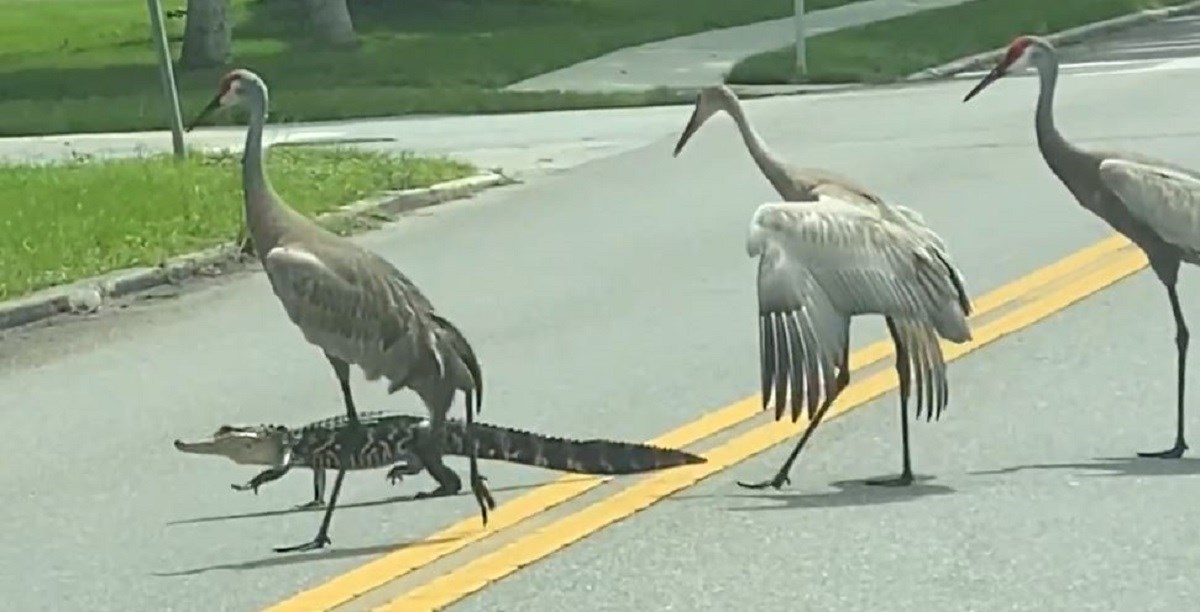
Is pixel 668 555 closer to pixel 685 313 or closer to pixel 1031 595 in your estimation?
pixel 1031 595

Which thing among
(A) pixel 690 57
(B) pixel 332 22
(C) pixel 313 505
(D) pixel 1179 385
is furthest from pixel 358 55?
(C) pixel 313 505

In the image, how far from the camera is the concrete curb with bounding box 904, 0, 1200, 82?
87.1 ft

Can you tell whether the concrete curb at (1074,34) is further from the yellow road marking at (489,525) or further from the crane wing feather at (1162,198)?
the crane wing feather at (1162,198)

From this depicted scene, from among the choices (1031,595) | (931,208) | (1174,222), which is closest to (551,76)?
(931,208)

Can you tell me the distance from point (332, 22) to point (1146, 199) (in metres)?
24.0

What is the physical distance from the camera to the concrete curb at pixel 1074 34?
2655 centimetres

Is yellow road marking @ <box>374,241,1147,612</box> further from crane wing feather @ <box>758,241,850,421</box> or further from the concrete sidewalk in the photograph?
the concrete sidewalk

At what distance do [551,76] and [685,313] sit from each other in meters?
15.3

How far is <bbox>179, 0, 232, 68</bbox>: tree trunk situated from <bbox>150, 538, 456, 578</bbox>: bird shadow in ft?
74.3

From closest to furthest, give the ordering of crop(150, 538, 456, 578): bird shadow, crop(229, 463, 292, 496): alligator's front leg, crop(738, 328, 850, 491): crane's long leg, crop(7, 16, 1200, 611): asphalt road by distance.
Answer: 1. crop(7, 16, 1200, 611): asphalt road
2. crop(150, 538, 456, 578): bird shadow
3. crop(738, 328, 850, 491): crane's long leg
4. crop(229, 463, 292, 496): alligator's front leg

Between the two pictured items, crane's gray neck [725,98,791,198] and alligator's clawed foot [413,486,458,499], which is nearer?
alligator's clawed foot [413,486,458,499]

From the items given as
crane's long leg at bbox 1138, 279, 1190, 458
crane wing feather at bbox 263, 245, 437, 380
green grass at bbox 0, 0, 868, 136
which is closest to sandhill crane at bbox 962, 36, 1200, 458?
crane's long leg at bbox 1138, 279, 1190, 458

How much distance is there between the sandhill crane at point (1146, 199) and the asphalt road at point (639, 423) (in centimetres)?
52

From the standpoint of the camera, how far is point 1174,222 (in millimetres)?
8797
